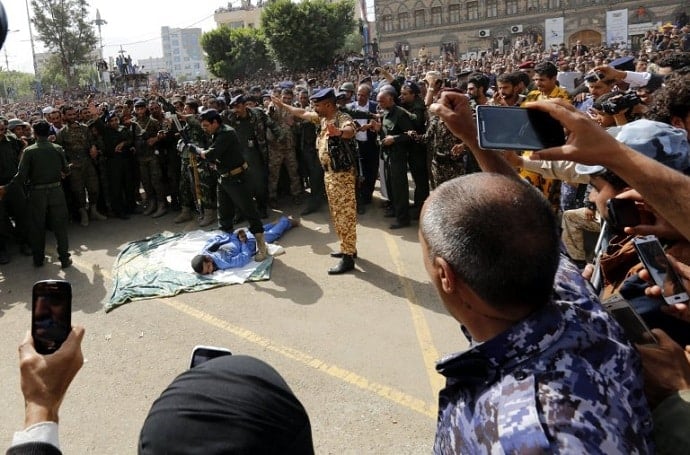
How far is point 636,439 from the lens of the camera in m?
1.07

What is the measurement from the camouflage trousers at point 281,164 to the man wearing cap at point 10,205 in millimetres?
3569

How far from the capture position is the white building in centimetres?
17275

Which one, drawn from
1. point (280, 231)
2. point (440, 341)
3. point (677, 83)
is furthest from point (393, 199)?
point (677, 83)

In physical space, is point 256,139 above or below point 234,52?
below

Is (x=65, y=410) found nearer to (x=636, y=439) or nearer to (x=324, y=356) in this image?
(x=324, y=356)

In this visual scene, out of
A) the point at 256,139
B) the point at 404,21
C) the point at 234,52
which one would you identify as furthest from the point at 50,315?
the point at 404,21

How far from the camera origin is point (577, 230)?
3527mm

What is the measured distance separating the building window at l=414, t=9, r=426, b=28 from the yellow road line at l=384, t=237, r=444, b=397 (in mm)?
51071

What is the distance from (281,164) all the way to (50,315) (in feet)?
23.6

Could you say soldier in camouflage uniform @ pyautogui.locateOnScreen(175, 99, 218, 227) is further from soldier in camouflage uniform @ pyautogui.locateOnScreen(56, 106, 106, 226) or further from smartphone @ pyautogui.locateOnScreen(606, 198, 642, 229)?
smartphone @ pyautogui.locateOnScreen(606, 198, 642, 229)

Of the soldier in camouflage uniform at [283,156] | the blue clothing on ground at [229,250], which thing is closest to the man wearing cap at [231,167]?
the blue clothing on ground at [229,250]

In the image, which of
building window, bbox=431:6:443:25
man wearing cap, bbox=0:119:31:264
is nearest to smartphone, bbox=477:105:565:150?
man wearing cap, bbox=0:119:31:264

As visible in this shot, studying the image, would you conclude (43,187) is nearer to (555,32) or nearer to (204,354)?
(204,354)

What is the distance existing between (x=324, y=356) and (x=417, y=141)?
12.2ft
